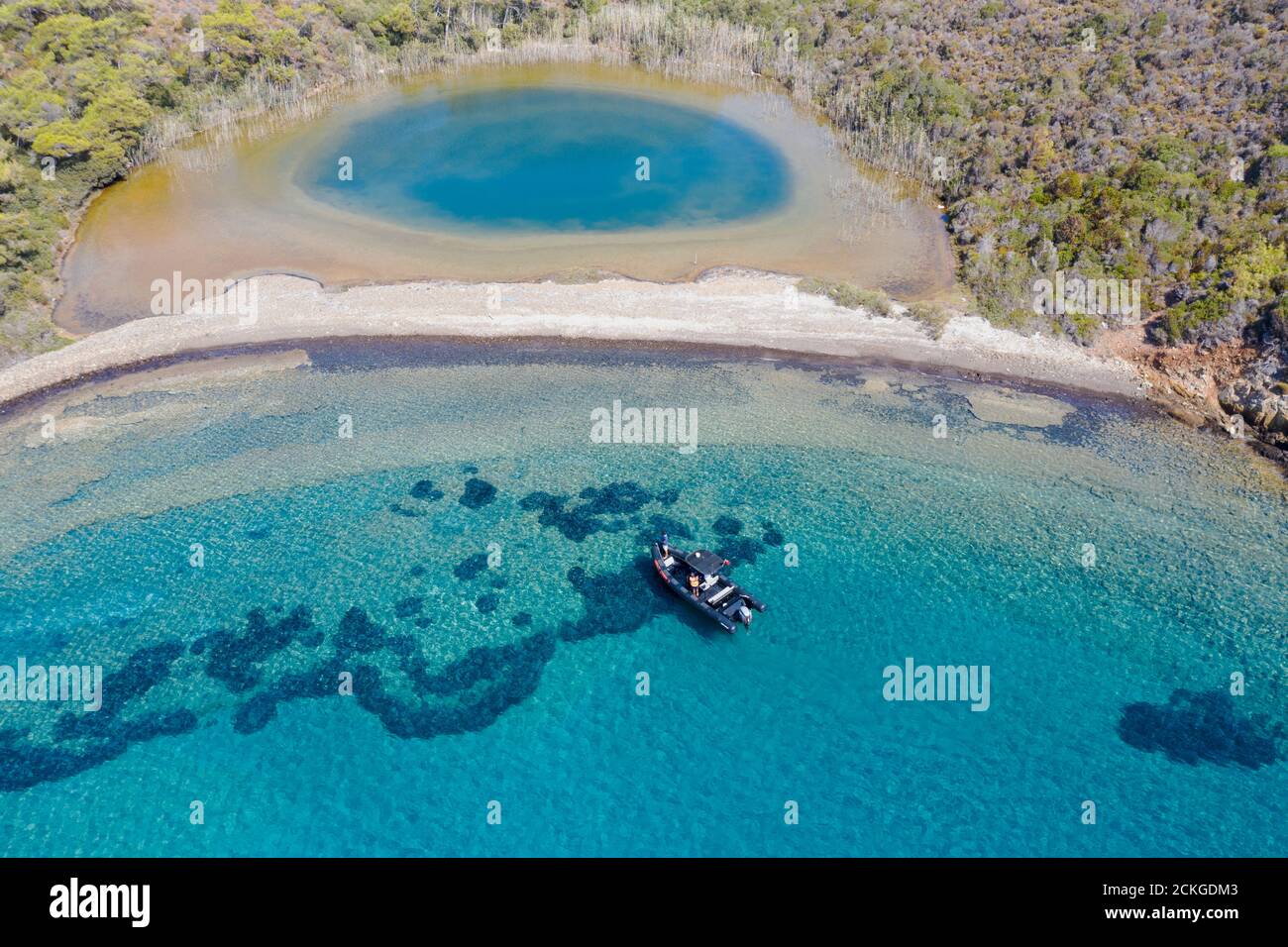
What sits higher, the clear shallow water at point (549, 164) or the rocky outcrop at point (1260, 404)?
the clear shallow water at point (549, 164)

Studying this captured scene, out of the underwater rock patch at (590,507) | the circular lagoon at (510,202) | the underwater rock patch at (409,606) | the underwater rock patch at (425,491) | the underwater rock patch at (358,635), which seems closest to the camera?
the underwater rock patch at (358,635)

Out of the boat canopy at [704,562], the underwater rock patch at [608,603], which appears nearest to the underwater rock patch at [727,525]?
the boat canopy at [704,562]

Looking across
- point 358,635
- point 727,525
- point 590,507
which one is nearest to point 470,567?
point 358,635

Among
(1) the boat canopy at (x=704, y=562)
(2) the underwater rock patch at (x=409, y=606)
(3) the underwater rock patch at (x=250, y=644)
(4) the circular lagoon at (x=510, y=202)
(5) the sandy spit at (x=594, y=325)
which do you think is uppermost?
(4) the circular lagoon at (x=510, y=202)

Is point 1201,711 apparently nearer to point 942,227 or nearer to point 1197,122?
point 942,227

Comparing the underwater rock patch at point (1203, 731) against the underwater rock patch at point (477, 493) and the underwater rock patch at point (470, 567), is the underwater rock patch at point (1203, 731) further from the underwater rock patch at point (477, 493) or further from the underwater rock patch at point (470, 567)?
the underwater rock patch at point (477, 493)

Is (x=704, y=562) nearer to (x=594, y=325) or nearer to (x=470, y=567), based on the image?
(x=470, y=567)

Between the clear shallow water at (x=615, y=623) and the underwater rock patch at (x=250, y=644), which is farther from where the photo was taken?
the underwater rock patch at (x=250, y=644)
